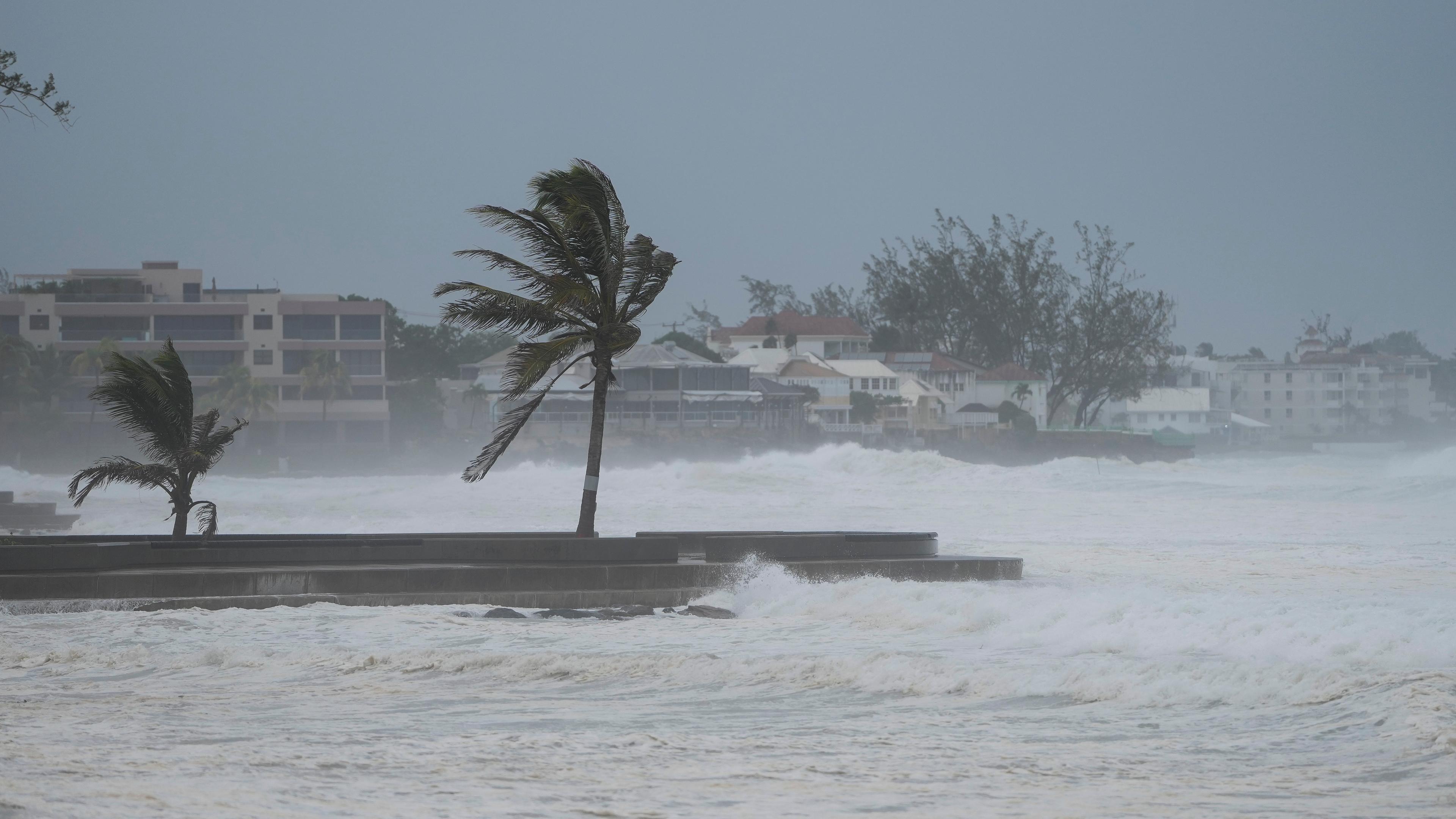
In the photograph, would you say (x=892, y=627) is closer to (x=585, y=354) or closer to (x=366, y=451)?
(x=585, y=354)

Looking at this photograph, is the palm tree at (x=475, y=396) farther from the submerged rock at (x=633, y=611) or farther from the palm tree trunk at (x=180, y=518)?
the submerged rock at (x=633, y=611)

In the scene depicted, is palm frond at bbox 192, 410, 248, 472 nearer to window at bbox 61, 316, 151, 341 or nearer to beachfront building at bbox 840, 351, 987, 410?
window at bbox 61, 316, 151, 341

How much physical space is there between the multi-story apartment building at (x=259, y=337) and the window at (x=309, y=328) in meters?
0.05

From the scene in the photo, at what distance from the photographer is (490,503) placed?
40.9 m

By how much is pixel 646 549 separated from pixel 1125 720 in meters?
7.32

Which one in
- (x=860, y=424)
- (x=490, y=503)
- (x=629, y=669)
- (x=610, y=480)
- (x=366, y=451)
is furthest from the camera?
(x=860, y=424)

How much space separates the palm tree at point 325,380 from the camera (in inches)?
2992

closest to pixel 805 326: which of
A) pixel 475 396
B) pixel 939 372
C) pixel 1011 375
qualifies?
pixel 939 372

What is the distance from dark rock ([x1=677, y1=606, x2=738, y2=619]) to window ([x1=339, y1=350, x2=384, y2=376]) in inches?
2647

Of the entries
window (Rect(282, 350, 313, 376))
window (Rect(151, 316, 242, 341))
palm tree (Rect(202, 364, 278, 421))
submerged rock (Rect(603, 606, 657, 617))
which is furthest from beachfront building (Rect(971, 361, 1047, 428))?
submerged rock (Rect(603, 606, 657, 617))

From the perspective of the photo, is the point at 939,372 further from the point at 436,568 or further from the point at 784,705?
the point at 784,705

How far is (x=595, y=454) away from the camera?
50.4 feet

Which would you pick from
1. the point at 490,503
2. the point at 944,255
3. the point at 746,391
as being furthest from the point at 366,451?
the point at 944,255

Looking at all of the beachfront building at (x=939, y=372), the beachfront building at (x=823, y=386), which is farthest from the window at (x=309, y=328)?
the beachfront building at (x=939, y=372)
